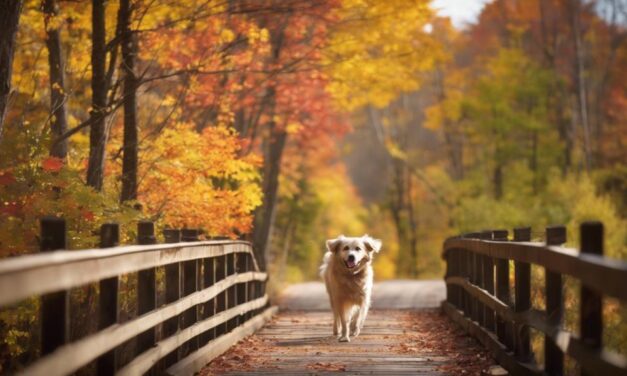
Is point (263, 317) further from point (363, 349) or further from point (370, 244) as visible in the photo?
point (363, 349)

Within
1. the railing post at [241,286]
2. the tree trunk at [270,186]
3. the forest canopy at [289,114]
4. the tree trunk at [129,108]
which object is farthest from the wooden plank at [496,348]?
the tree trunk at [270,186]

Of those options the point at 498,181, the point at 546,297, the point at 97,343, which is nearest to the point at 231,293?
the point at 546,297

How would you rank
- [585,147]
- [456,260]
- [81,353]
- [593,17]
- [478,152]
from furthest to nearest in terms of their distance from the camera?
[478,152] → [593,17] → [585,147] → [456,260] → [81,353]

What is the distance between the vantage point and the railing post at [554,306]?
247 inches

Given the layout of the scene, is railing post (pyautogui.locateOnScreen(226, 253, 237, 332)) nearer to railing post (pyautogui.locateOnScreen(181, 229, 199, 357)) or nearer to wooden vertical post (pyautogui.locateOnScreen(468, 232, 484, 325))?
railing post (pyautogui.locateOnScreen(181, 229, 199, 357))

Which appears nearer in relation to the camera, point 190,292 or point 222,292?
point 190,292

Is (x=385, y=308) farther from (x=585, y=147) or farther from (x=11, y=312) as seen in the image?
(x=585, y=147)

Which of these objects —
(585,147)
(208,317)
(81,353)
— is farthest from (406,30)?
(585,147)

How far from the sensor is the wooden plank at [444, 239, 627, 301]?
14.8 feet

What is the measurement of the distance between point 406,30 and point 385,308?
5646 millimetres

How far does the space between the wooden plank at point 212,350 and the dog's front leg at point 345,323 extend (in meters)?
1.22

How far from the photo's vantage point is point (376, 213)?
57.2 metres

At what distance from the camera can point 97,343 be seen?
5363 mm

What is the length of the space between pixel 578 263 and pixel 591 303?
9.6 inches
